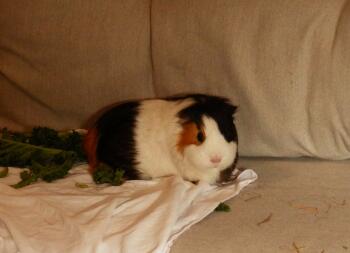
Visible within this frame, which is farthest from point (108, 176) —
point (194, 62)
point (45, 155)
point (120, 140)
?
point (194, 62)

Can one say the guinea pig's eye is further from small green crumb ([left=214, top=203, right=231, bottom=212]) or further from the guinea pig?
small green crumb ([left=214, top=203, right=231, bottom=212])

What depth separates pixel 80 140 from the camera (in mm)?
1499

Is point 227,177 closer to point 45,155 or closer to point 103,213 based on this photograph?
point 103,213

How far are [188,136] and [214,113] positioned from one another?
83 millimetres

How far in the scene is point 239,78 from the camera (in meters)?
1.39

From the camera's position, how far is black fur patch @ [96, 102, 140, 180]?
52.2 inches

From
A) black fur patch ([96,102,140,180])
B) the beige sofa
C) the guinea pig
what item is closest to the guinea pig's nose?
the guinea pig

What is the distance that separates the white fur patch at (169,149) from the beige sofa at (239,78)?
0.11m

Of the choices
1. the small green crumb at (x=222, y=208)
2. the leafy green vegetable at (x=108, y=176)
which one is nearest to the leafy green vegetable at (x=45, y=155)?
the leafy green vegetable at (x=108, y=176)

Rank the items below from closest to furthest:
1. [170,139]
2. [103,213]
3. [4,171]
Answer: [103,213]
[170,139]
[4,171]

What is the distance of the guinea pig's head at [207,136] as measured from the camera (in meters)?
1.21

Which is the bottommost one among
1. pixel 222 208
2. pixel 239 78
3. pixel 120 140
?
pixel 222 208

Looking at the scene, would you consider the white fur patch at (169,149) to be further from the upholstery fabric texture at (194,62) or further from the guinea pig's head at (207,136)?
the upholstery fabric texture at (194,62)

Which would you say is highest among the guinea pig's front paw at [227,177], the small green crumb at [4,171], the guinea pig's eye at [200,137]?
Answer: the guinea pig's eye at [200,137]
